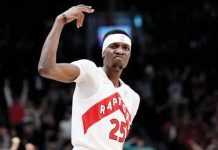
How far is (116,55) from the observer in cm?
512

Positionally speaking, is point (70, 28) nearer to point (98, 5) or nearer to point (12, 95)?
point (98, 5)

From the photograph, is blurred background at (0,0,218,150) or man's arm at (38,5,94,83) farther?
blurred background at (0,0,218,150)

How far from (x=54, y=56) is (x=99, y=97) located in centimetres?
80

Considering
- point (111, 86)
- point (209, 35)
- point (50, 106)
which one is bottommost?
point (50, 106)

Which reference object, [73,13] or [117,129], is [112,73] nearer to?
[117,129]

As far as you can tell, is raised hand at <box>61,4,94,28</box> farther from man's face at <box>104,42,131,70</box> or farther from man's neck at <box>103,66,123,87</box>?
man's neck at <box>103,66,123,87</box>

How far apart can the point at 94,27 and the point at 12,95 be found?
5.45m

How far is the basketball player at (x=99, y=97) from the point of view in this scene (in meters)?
4.71

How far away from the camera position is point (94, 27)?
20.2 metres

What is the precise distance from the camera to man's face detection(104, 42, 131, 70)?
511 centimetres

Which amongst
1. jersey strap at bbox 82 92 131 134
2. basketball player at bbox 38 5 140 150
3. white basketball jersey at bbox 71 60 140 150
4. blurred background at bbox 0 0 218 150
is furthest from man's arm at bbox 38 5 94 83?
blurred background at bbox 0 0 218 150


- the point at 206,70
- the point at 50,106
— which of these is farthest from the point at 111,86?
the point at 206,70

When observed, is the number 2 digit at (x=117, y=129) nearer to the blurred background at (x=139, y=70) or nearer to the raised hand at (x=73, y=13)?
the raised hand at (x=73, y=13)

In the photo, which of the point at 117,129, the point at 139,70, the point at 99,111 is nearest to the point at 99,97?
the point at 99,111
